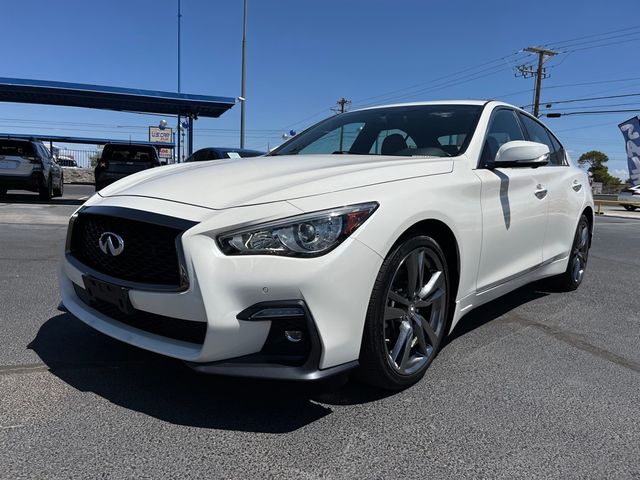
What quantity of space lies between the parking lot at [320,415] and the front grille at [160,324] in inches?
14.7

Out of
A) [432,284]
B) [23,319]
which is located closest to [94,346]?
[23,319]

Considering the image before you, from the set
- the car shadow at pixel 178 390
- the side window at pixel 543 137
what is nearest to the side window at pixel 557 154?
the side window at pixel 543 137

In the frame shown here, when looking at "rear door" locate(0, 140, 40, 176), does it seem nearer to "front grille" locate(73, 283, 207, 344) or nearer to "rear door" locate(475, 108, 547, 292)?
"front grille" locate(73, 283, 207, 344)

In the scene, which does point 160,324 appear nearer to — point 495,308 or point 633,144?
point 495,308

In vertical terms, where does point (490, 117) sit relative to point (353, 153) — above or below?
above

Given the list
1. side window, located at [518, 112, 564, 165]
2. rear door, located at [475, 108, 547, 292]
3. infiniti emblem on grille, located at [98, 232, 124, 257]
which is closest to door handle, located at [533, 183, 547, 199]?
rear door, located at [475, 108, 547, 292]

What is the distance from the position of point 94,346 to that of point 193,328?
4.19 feet

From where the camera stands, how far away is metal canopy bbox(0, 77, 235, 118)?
15523 mm

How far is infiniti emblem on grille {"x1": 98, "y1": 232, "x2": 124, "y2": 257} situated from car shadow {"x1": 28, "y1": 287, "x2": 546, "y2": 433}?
2.32 feet

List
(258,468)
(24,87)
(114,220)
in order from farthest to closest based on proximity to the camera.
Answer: (24,87), (114,220), (258,468)

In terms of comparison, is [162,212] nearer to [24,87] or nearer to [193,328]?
[193,328]

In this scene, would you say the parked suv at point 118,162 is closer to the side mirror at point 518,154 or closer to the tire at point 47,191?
the tire at point 47,191

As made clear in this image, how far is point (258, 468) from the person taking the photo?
6.66 feet

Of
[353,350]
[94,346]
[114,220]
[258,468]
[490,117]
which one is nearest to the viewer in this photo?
[258,468]
